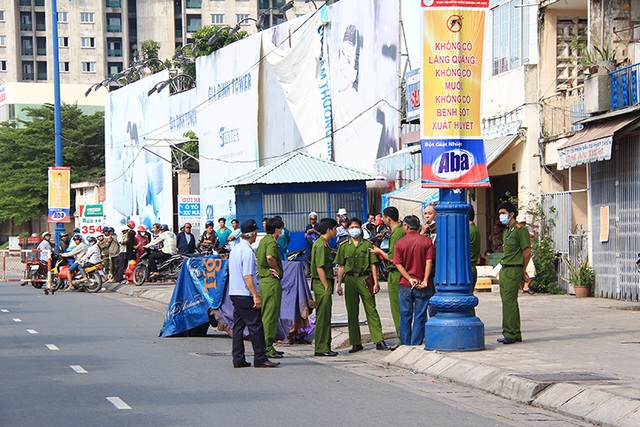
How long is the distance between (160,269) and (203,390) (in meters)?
21.3

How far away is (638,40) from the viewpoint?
22531 millimetres

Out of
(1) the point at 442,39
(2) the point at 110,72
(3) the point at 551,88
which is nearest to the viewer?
(1) the point at 442,39

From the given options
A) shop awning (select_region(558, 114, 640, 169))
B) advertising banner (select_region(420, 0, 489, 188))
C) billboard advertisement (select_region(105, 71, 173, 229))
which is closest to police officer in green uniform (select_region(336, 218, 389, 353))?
advertising banner (select_region(420, 0, 489, 188))

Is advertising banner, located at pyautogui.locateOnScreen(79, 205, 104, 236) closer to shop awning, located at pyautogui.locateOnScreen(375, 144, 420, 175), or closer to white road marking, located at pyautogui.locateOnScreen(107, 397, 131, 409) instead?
shop awning, located at pyautogui.locateOnScreen(375, 144, 420, 175)

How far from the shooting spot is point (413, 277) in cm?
1414

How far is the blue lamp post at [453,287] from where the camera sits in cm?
1353

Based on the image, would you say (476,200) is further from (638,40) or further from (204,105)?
(204,105)

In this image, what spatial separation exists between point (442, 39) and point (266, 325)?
14.0ft

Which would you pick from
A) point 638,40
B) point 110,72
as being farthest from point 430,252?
point 110,72

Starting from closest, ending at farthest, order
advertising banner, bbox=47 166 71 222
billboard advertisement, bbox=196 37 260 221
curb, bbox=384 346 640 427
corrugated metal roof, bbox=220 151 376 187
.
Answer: curb, bbox=384 346 640 427 < corrugated metal roof, bbox=220 151 376 187 < billboard advertisement, bbox=196 37 260 221 < advertising banner, bbox=47 166 71 222

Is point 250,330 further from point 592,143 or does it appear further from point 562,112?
→ point 562,112

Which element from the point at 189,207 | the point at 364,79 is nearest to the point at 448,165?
the point at 364,79

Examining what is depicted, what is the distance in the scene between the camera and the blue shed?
32.0m

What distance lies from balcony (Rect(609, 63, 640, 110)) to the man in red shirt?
813cm
